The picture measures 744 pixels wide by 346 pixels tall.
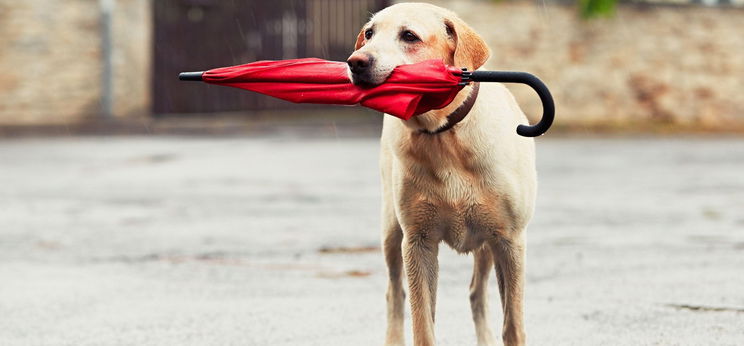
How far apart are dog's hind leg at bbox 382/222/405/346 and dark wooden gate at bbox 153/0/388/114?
18.2m

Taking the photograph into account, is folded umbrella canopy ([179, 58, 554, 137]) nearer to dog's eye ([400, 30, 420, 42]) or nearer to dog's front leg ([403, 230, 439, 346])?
dog's eye ([400, 30, 420, 42])

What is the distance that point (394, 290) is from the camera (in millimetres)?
4559

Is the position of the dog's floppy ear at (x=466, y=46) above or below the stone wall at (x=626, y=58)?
above

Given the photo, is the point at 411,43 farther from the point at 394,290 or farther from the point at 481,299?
the point at 481,299

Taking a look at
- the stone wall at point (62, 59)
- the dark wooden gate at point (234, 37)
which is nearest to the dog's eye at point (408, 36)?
the dark wooden gate at point (234, 37)

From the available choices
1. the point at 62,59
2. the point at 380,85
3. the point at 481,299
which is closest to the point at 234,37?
the point at 62,59

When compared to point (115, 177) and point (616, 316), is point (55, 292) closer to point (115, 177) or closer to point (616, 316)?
point (616, 316)

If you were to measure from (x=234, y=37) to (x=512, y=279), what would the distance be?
829 inches

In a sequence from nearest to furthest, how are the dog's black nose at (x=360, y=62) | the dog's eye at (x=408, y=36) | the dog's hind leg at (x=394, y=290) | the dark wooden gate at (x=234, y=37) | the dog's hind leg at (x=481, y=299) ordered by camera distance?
the dog's black nose at (x=360, y=62), the dog's eye at (x=408, y=36), the dog's hind leg at (x=394, y=290), the dog's hind leg at (x=481, y=299), the dark wooden gate at (x=234, y=37)

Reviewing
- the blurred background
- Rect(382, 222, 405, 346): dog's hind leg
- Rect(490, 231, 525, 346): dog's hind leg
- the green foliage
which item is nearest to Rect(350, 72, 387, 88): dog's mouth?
Rect(490, 231, 525, 346): dog's hind leg

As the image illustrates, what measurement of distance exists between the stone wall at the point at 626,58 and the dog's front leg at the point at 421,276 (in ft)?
61.3

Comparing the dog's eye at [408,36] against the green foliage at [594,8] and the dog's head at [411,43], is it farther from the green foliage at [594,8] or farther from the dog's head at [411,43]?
the green foliage at [594,8]

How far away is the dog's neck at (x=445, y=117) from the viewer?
370 centimetres

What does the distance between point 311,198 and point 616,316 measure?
18.8 ft
